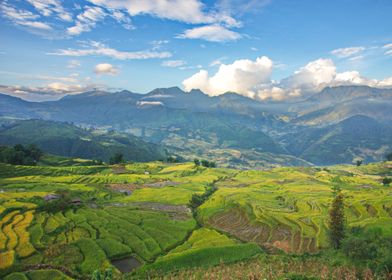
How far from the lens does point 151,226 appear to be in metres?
75.5

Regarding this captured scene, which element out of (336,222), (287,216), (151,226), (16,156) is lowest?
(287,216)

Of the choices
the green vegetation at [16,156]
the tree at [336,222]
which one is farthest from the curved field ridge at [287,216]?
the green vegetation at [16,156]

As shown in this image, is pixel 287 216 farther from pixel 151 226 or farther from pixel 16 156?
pixel 16 156

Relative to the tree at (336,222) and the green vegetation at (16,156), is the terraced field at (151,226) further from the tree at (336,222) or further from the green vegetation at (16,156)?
the green vegetation at (16,156)

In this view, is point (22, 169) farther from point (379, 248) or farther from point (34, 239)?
point (379, 248)

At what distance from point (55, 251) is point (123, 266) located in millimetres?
12213

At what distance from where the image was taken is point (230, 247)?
62.7 meters

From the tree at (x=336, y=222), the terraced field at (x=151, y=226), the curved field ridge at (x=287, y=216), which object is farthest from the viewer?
the curved field ridge at (x=287, y=216)

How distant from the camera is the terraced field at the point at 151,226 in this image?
51.8 meters

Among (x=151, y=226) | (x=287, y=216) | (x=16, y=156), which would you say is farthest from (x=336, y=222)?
(x=16, y=156)

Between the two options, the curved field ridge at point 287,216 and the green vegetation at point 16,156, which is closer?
the curved field ridge at point 287,216

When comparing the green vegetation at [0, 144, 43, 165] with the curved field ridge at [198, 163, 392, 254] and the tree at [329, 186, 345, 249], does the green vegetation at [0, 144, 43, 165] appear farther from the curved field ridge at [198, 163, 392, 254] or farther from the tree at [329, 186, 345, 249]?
the tree at [329, 186, 345, 249]

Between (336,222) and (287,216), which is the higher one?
(336,222)

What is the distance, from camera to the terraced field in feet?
170
